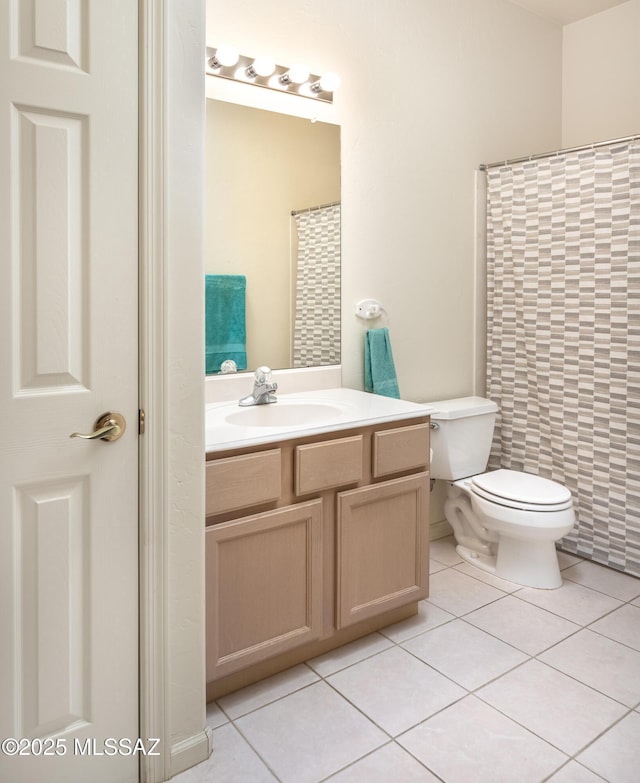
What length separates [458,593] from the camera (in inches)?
101

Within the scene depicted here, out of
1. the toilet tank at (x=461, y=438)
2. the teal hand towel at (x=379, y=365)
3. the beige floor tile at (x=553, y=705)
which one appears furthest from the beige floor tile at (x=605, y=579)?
the teal hand towel at (x=379, y=365)

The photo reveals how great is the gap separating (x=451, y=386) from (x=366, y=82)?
1450 mm

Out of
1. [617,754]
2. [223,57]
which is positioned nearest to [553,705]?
[617,754]

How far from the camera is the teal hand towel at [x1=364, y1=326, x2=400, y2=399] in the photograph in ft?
8.68

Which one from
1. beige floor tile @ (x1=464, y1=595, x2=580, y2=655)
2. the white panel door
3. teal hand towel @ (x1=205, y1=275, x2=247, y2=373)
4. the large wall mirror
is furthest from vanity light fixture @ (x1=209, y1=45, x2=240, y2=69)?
beige floor tile @ (x1=464, y1=595, x2=580, y2=655)

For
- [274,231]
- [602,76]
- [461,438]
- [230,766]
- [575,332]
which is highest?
[602,76]

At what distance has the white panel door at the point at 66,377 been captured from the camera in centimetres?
127

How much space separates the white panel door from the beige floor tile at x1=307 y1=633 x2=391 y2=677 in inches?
30.2

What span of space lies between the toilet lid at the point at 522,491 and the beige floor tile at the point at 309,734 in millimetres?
1105

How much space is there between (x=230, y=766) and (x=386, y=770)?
0.41 meters

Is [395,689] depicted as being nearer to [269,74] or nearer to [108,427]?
[108,427]

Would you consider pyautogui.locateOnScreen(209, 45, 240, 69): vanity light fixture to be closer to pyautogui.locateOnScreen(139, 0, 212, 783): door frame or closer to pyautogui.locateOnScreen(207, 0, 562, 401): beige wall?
pyautogui.locateOnScreen(207, 0, 562, 401): beige wall

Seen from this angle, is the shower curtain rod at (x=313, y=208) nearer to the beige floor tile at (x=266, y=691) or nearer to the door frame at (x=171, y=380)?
the door frame at (x=171, y=380)

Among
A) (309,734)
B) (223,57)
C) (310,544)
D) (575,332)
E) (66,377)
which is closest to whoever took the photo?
(66,377)
